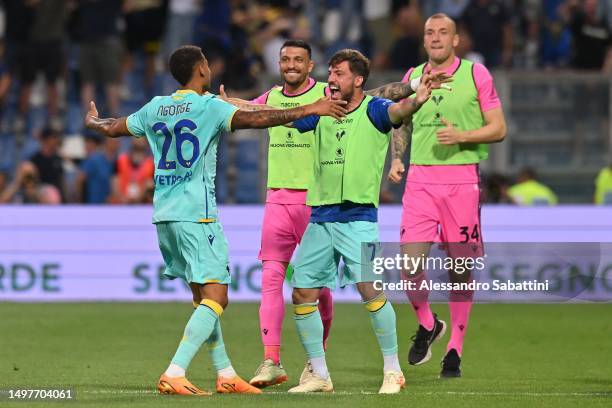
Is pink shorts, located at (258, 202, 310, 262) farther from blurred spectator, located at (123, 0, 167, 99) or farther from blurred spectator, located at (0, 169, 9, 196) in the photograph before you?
blurred spectator, located at (123, 0, 167, 99)

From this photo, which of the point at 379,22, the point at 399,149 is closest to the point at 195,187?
the point at 399,149

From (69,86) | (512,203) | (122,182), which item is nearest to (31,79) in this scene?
(69,86)

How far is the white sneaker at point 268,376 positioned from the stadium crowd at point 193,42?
9.80 metres

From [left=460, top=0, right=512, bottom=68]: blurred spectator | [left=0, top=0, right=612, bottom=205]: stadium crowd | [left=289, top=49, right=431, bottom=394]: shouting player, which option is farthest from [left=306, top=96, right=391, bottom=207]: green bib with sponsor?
[left=460, top=0, right=512, bottom=68]: blurred spectator

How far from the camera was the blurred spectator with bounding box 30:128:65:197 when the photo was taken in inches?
754

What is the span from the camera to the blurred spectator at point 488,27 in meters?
21.4

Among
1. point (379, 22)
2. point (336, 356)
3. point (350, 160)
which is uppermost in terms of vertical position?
point (379, 22)

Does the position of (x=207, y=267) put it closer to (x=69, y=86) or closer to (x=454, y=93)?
(x=454, y=93)

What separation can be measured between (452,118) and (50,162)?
371 inches

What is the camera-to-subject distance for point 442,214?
431 inches

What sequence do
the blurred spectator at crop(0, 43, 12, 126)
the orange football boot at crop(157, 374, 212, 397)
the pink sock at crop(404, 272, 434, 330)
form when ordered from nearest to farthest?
the orange football boot at crop(157, 374, 212, 397)
the pink sock at crop(404, 272, 434, 330)
the blurred spectator at crop(0, 43, 12, 126)

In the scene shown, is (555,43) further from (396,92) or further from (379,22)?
(396,92)

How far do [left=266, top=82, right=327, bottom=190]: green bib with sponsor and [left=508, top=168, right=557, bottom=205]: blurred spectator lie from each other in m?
8.31

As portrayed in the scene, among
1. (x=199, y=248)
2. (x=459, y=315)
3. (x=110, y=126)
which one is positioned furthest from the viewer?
(x=459, y=315)
